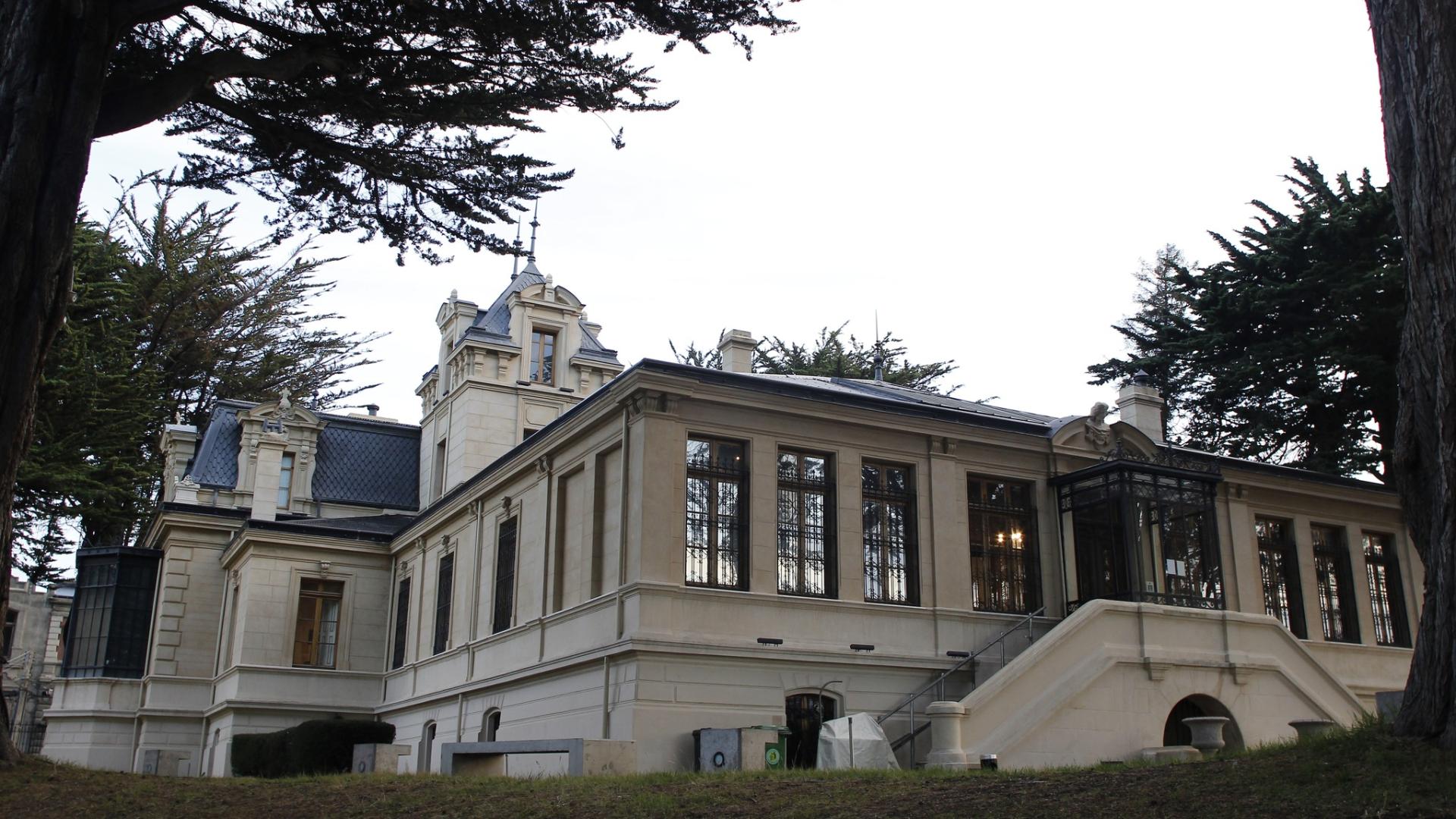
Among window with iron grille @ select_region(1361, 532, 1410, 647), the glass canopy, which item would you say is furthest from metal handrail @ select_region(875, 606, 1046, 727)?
window with iron grille @ select_region(1361, 532, 1410, 647)

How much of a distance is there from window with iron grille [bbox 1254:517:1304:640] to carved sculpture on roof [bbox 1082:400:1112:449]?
181 inches

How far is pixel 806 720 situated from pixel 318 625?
56.7 feet

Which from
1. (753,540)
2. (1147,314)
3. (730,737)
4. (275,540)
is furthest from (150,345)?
(1147,314)

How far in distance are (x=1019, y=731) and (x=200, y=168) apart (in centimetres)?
1385

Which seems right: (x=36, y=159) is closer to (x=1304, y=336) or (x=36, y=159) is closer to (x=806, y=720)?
(x=806, y=720)

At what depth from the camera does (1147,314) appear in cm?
4778

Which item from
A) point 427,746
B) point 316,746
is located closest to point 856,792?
point 316,746

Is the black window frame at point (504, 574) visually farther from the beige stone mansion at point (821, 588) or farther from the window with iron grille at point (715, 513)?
the window with iron grille at point (715, 513)

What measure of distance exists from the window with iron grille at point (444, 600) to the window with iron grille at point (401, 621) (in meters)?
2.47

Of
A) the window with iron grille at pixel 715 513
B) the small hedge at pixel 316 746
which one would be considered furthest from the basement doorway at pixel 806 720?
the small hedge at pixel 316 746

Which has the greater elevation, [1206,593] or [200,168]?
[200,168]

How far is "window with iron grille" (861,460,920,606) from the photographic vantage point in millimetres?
22047

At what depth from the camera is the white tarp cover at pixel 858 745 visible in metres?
18.8

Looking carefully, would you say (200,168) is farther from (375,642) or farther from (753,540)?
(375,642)
